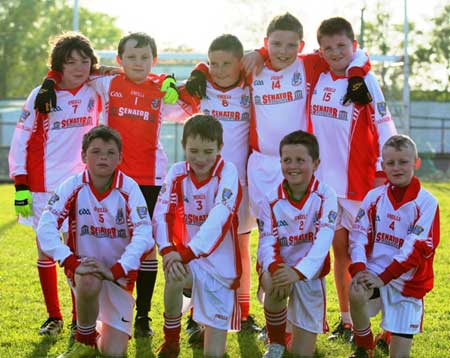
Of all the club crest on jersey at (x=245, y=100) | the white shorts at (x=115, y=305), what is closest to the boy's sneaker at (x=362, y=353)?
the white shorts at (x=115, y=305)

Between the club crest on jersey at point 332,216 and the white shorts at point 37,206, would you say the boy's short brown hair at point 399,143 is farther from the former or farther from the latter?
the white shorts at point 37,206

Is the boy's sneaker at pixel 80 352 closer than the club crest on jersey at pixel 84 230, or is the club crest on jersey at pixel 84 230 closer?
the boy's sneaker at pixel 80 352

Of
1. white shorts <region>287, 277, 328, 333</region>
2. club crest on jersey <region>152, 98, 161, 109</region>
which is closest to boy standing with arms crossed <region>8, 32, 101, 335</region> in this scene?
club crest on jersey <region>152, 98, 161, 109</region>

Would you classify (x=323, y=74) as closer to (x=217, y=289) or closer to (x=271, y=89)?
(x=271, y=89)

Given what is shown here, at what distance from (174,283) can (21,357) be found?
113 cm

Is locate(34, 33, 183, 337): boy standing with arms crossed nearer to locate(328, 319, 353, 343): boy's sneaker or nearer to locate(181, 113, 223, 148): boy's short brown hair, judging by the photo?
locate(181, 113, 223, 148): boy's short brown hair

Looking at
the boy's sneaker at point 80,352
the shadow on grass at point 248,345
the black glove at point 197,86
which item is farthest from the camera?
the black glove at point 197,86

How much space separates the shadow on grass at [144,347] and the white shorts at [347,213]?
1.50 m

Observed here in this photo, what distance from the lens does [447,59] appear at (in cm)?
3988

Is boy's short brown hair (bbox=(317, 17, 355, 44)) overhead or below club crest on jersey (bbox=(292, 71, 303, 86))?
overhead

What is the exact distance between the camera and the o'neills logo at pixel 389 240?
458cm

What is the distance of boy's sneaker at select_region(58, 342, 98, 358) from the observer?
441cm

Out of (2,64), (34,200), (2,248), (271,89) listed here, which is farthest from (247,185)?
(2,64)

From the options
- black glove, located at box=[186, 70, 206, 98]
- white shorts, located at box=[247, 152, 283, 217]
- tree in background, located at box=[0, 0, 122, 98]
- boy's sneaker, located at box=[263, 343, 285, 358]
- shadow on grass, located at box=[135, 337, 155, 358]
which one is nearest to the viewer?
boy's sneaker, located at box=[263, 343, 285, 358]
